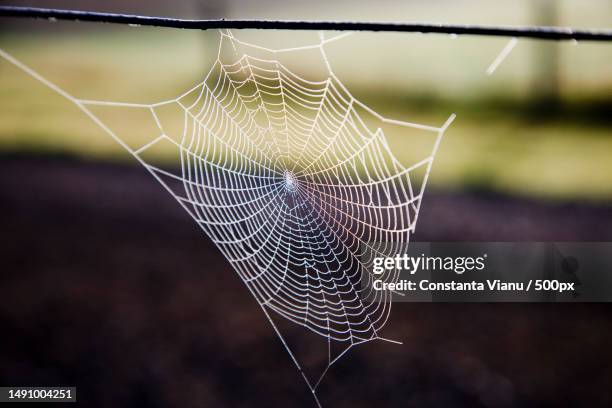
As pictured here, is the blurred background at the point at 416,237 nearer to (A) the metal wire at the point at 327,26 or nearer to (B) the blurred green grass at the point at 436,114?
(B) the blurred green grass at the point at 436,114

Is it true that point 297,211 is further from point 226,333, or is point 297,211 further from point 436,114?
point 436,114

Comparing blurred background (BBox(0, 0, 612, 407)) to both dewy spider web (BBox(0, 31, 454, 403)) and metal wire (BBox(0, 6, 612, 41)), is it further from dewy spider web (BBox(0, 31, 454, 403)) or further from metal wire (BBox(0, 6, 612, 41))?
metal wire (BBox(0, 6, 612, 41))

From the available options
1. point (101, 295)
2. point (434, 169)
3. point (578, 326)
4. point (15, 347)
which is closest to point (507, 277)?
point (578, 326)

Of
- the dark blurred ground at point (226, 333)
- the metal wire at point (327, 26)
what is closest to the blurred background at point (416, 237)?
the dark blurred ground at point (226, 333)

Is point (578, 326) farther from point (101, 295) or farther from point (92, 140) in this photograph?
point (92, 140)

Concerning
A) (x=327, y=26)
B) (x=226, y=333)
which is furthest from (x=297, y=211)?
(x=327, y=26)

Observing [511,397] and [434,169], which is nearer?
[511,397]
